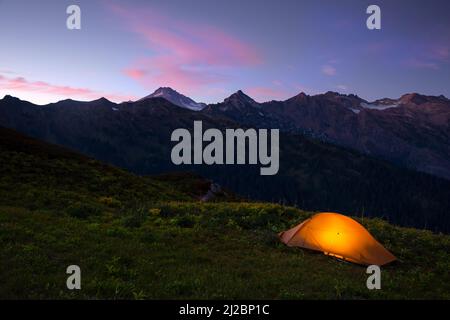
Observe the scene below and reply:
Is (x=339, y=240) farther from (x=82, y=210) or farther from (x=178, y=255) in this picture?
(x=82, y=210)

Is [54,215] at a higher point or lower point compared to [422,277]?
higher

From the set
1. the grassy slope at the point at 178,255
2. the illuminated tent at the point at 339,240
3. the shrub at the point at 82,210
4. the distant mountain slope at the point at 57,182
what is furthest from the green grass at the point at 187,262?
the distant mountain slope at the point at 57,182

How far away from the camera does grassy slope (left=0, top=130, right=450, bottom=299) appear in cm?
1353

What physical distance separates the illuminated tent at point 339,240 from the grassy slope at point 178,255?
0.77 meters

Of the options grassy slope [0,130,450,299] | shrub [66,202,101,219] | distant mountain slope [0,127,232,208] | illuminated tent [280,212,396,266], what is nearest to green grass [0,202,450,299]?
grassy slope [0,130,450,299]

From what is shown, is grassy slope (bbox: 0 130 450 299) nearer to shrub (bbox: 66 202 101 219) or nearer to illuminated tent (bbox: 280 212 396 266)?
shrub (bbox: 66 202 101 219)

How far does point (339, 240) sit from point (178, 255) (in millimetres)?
8390

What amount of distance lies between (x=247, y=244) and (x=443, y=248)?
12.4 meters

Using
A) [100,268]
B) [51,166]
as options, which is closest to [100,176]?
[51,166]

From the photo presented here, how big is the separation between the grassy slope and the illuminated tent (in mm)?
771

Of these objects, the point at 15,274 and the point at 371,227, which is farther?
the point at 371,227

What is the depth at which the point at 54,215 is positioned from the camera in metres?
24.5

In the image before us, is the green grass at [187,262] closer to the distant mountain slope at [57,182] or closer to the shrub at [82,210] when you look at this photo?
the shrub at [82,210]

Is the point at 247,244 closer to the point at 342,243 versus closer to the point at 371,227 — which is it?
the point at 342,243
